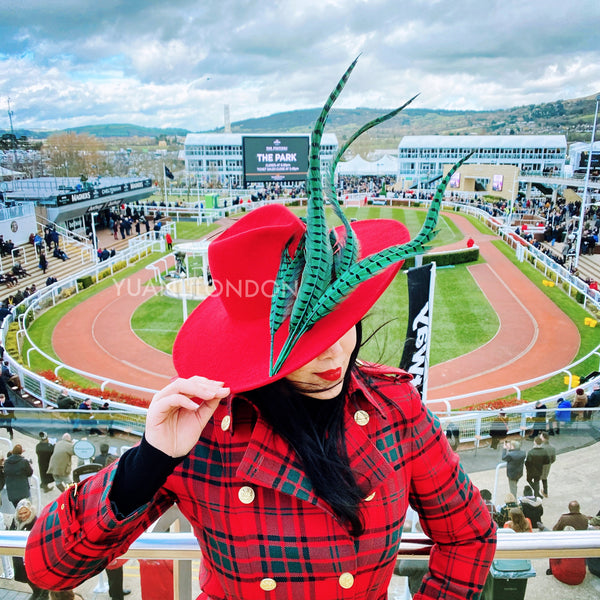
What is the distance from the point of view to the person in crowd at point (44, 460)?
292 inches

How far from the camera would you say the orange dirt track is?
1399 cm

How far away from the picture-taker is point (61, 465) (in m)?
7.59

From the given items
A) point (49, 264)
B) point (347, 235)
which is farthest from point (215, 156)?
point (347, 235)

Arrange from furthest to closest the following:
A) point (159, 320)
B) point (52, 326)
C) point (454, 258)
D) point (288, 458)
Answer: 1. point (454, 258)
2. point (159, 320)
3. point (52, 326)
4. point (288, 458)

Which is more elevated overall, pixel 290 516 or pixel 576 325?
pixel 290 516

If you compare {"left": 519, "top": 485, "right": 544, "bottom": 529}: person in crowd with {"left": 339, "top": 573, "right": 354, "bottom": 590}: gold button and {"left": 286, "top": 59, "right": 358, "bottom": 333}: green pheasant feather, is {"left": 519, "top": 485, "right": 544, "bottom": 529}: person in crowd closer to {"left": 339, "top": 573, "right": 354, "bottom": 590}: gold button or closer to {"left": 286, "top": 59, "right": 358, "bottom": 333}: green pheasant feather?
{"left": 339, "top": 573, "right": 354, "bottom": 590}: gold button

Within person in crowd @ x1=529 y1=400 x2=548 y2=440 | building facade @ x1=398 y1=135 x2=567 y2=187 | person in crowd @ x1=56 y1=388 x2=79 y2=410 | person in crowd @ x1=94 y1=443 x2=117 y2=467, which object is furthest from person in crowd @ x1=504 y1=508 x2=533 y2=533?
building facade @ x1=398 y1=135 x2=567 y2=187

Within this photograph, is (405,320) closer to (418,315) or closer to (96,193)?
(418,315)

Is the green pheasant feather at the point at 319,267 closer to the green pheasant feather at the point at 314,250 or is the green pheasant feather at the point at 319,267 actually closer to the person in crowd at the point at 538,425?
the green pheasant feather at the point at 314,250

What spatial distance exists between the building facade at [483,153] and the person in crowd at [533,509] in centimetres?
6849

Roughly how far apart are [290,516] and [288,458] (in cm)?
16

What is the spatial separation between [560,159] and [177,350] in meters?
85.6

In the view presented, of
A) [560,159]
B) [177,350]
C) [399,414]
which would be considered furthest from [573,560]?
[560,159]

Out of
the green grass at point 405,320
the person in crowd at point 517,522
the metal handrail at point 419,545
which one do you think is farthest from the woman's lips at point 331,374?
the green grass at point 405,320
